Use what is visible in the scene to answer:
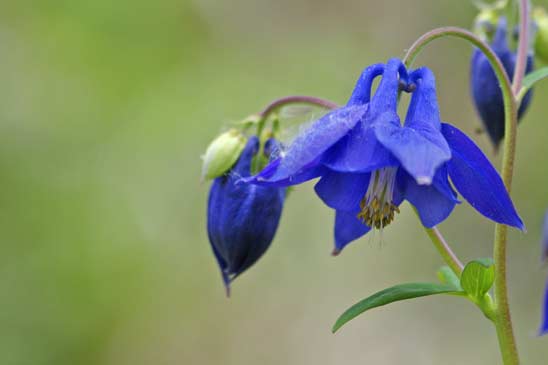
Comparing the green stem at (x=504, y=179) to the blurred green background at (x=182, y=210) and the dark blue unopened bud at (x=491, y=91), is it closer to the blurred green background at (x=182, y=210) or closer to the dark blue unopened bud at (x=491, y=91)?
the dark blue unopened bud at (x=491, y=91)

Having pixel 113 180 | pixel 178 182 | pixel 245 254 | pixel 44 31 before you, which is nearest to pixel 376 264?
pixel 178 182

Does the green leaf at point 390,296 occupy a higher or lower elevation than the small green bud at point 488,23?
lower

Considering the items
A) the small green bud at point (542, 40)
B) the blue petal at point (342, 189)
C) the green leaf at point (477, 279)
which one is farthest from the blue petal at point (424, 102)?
the small green bud at point (542, 40)

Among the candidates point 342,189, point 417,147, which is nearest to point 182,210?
point 342,189

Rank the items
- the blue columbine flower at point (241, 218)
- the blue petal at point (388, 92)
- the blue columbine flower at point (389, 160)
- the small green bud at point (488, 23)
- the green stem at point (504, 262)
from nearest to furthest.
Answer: the blue columbine flower at point (389, 160) → the blue petal at point (388, 92) → the green stem at point (504, 262) → the blue columbine flower at point (241, 218) → the small green bud at point (488, 23)

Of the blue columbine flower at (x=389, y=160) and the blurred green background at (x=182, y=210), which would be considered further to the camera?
the blurred green background at (x=182, y=210)

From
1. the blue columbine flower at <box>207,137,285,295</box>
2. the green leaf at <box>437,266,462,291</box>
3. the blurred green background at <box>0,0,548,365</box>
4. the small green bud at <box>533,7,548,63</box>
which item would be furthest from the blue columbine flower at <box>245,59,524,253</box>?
the blurred green background at <box>0,0,548,365</box>

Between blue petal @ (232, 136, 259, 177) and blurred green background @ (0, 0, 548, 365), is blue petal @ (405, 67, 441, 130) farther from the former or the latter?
blurred green background @ (0, 0, 548, 365)
